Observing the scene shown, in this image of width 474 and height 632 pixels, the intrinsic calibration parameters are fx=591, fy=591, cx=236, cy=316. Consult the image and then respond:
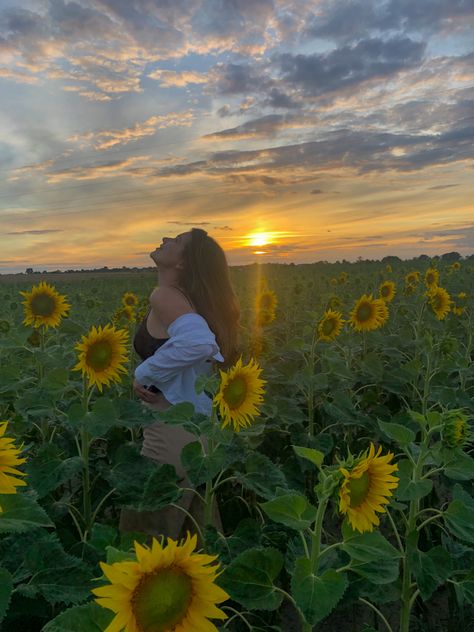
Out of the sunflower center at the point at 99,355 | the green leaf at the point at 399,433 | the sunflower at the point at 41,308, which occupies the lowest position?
the green leaf at the point at 399,433

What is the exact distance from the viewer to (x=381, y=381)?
4785mm

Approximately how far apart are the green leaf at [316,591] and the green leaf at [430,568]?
736 mm

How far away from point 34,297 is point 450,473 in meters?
3.60

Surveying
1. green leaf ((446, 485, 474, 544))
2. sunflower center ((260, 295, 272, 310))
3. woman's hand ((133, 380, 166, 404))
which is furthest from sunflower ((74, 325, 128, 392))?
sunflower center ((260, 295, 272, 310))

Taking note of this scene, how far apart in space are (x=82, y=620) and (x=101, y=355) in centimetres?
185

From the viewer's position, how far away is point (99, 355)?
3.11 meters

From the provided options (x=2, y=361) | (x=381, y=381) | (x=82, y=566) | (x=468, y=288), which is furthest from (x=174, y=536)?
(x=468, y=288)

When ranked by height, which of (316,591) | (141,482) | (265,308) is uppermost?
(265,308)

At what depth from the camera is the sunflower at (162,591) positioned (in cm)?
119

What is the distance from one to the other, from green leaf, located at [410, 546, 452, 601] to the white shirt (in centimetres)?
152

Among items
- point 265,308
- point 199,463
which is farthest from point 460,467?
point 265,308

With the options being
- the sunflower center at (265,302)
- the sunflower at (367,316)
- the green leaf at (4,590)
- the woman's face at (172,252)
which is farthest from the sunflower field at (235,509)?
the sunflower center at (265,302)

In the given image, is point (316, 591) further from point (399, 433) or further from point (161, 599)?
point (399, 433)

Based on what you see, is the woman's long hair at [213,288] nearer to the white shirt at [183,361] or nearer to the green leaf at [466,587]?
the white shirt at [183,361]
